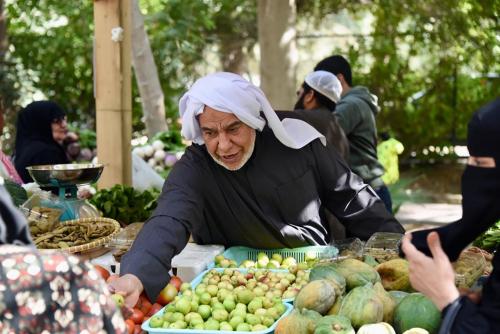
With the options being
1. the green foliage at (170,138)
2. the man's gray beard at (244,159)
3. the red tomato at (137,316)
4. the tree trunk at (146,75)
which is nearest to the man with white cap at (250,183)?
the man's gray beard at (244,159)

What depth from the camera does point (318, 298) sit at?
2342mm

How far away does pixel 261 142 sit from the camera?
3.32 m

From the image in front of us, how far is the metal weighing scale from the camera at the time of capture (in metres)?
3.86

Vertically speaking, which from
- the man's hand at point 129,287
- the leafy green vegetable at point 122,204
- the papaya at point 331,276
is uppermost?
the papaya at point 331,276

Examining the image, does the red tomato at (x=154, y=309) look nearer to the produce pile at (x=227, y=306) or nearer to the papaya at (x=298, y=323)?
the produce pile at (x=227, y=306)

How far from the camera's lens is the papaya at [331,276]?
2.43 m

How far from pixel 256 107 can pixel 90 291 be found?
5.31ft

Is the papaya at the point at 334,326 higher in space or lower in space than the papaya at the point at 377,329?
higher

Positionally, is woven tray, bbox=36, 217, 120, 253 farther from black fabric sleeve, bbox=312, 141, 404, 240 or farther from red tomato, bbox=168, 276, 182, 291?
black fabric sleeve, bbox=312, 141, 404, 240

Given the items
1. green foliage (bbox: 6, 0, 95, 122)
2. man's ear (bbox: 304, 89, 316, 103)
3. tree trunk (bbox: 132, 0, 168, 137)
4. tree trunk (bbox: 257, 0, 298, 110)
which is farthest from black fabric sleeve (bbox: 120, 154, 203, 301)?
green foliage (bbox: 6, 0, 95, 122)

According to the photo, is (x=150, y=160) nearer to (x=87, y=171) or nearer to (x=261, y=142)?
(x=87, y=171)

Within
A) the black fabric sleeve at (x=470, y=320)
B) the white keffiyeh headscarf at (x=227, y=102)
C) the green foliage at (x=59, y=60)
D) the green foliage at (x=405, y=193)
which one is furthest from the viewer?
the green foliage at (x=59, y=60)

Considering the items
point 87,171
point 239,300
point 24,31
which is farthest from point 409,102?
point 239,300

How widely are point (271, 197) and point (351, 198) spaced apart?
16.5 inches
